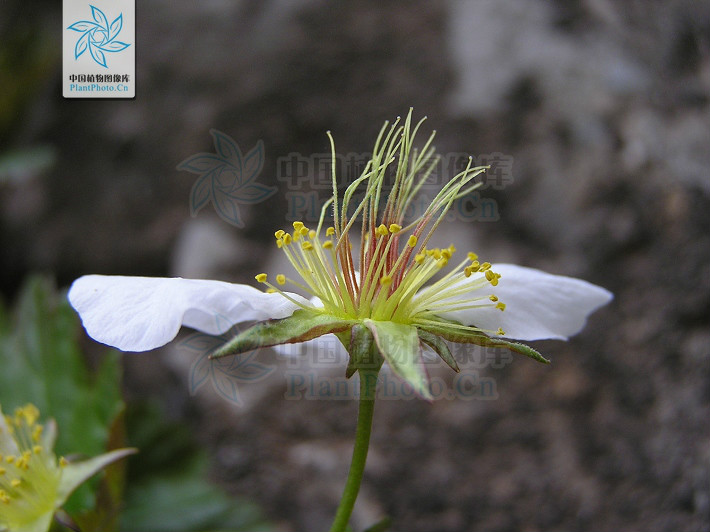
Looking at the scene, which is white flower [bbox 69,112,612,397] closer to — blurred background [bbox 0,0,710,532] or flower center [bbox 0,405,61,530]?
flower center [bbox 0,405,61,530]

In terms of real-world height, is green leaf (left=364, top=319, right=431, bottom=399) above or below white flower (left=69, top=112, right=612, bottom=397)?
below

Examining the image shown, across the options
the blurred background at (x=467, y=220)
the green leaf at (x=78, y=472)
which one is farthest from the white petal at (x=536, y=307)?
the green leaf at (x=78, y=472)

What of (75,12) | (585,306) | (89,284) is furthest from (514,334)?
(75,12)

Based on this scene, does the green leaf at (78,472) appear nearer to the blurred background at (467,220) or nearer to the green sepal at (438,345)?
the green sepal at (438,345)

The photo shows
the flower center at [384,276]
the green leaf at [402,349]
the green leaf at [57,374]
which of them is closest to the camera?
the green leaf at [402,349]
